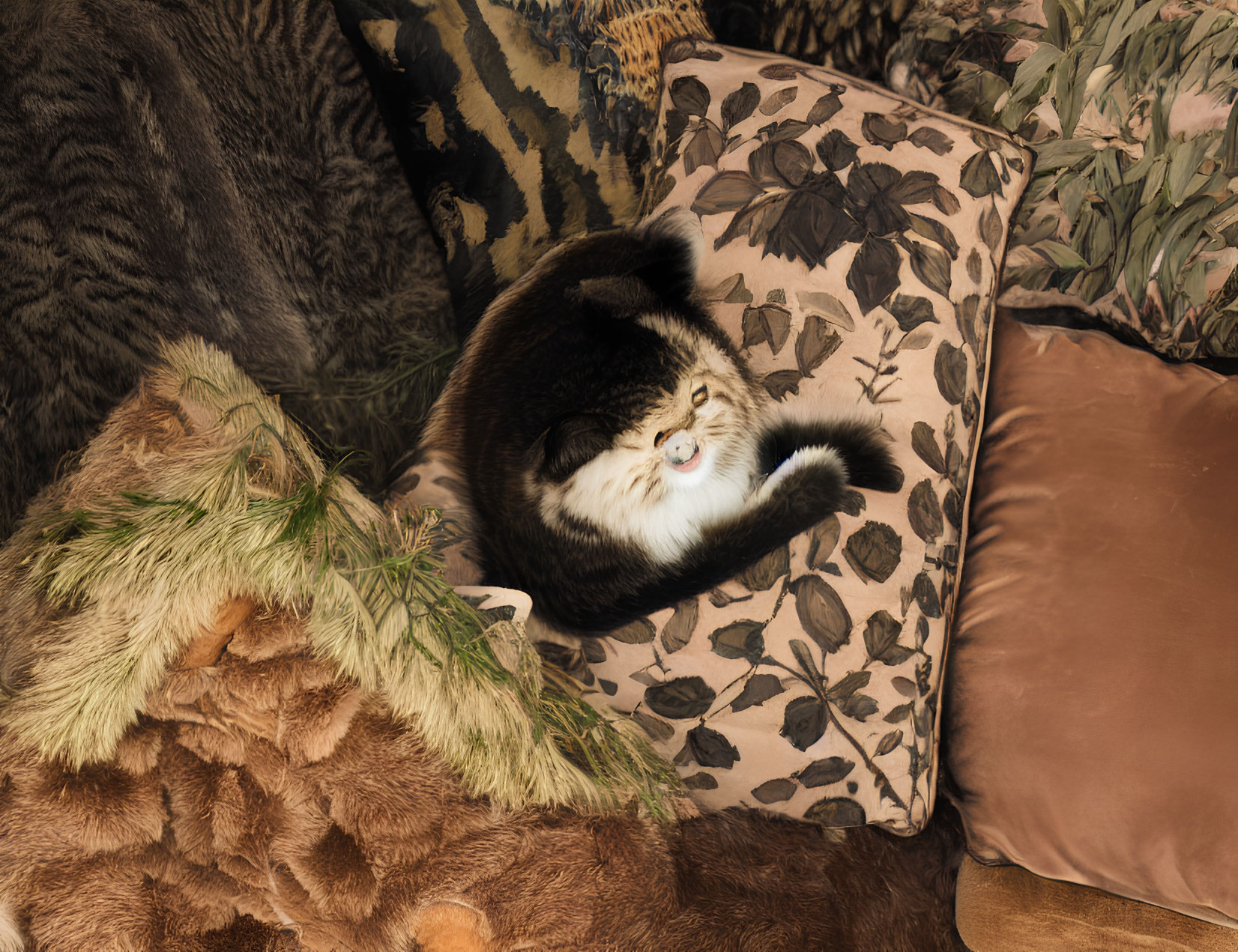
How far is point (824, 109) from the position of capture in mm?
877

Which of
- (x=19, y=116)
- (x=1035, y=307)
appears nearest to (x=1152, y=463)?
(x=1035, y=307)

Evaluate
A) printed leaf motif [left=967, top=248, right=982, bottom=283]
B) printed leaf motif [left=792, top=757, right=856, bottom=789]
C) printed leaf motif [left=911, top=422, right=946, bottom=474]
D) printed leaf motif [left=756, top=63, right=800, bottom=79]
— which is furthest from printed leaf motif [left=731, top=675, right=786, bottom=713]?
printed leaf motif [left=756, top=63, right=800, bottom=79]

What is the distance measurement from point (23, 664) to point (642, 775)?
0.62m

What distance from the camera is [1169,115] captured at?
3.03 feet

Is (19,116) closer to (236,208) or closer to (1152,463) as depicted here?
(236,208)

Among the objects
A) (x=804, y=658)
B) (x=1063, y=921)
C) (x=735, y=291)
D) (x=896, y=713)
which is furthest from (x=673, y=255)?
(x=1063, y=921)

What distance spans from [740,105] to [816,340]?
0.33 m

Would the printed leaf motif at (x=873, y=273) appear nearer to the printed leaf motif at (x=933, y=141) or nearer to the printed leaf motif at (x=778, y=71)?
the printed leaf motif at (x=933, y=141)

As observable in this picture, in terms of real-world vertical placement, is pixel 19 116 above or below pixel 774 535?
above

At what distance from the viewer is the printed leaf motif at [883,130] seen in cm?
87

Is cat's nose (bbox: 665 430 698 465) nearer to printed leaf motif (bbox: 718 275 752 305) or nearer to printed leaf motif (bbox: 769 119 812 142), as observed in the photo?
printed leaf motif (bbox: 718 275 752 305)

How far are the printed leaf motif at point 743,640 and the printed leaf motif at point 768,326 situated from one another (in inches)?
13.2

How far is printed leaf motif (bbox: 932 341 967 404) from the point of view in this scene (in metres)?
0.85

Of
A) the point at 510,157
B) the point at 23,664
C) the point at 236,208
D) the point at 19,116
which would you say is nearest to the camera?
the point at 23,664
